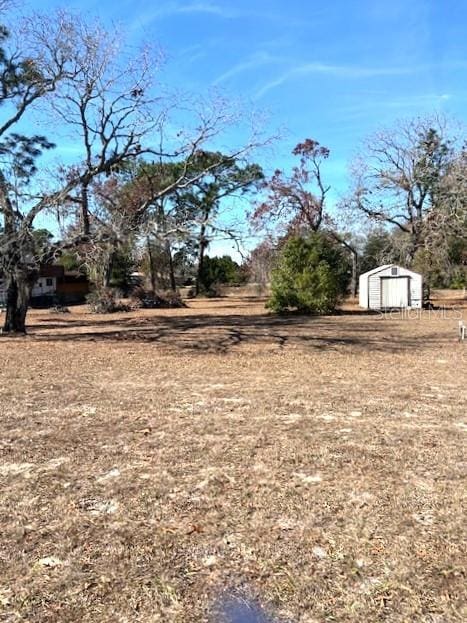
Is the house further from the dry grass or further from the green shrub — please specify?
the dry grass

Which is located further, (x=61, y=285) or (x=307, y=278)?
Answer: (x=61, y=285)

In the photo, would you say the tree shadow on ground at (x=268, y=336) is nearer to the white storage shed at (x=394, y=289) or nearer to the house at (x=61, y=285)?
the white storage shed at (x=394, y=289)

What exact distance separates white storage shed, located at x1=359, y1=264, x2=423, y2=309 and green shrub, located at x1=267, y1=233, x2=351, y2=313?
3402 millimetres

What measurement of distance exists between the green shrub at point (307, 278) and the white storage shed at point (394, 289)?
3.40 m

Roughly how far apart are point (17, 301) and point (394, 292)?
664 inches

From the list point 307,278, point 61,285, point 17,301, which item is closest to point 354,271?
point 307,278

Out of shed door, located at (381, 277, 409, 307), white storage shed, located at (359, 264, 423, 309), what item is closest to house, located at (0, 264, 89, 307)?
white storage shed, located at (359, 264, 423, 309)

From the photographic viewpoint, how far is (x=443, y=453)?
3.97 m

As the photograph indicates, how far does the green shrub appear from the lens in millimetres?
20703

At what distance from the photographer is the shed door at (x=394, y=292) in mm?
23766

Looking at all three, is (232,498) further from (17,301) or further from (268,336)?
(17,301)

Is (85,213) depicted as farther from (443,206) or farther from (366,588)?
(443,206)

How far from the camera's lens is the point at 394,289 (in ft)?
78.6

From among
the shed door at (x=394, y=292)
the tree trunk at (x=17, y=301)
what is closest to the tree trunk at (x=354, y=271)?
the shed door at (x=394, y=292)
